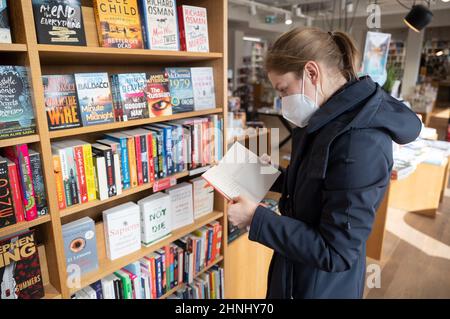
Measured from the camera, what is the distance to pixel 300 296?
1.18 metres

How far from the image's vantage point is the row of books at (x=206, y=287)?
1.87 meters

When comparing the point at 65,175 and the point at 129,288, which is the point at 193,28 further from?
the point at 129,288

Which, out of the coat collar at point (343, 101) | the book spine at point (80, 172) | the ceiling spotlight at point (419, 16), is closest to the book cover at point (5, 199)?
the book spine at point (80, 172)

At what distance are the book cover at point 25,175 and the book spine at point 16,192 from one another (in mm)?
12

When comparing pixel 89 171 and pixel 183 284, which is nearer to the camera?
pixel 89 171

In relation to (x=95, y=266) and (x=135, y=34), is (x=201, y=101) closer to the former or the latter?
(x=135, y=34)

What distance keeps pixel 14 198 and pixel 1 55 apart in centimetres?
50

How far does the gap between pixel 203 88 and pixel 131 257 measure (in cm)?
93

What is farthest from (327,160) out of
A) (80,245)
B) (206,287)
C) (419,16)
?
(419,16)

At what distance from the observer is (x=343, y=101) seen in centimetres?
97

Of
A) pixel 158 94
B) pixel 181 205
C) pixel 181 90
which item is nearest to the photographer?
pixel 158 94

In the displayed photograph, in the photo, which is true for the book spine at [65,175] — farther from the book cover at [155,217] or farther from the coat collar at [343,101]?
the coat collar at [343,101]
